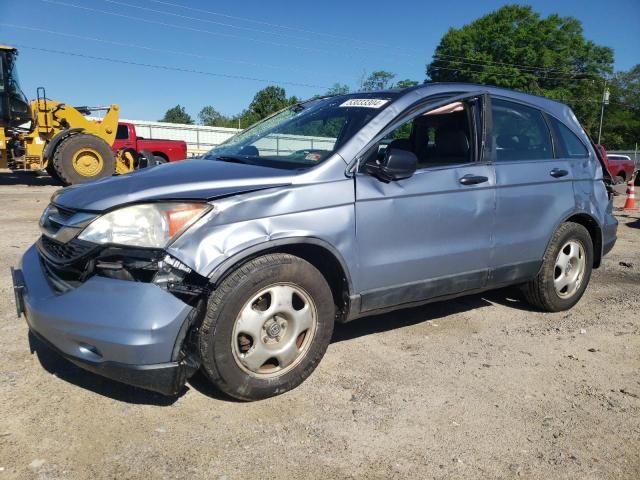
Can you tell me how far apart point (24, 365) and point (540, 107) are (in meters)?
4.25

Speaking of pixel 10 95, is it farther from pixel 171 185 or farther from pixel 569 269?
pixel 569 269

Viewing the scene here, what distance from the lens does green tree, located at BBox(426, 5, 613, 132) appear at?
55.8 meters

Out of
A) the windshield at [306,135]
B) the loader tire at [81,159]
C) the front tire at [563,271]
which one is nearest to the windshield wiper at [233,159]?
the windshield at [306,135]

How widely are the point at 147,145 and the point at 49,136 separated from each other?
167 inches

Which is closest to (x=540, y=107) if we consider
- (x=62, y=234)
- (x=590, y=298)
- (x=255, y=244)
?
(x=590, y=298)

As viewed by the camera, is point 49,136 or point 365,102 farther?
point 49,136

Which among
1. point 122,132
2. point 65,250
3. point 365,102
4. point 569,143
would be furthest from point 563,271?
point 122,132

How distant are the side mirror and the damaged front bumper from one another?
139 centimetres

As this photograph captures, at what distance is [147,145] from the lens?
18781 millimetres

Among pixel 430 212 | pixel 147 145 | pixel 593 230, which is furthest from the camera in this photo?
pixel 147 145

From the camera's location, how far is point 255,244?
2.69 m

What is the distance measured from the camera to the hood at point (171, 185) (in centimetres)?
264

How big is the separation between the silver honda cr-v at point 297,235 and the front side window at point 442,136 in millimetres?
11

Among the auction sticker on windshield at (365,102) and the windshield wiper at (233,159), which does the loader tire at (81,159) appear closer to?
the windshield wiper at (233,159)
